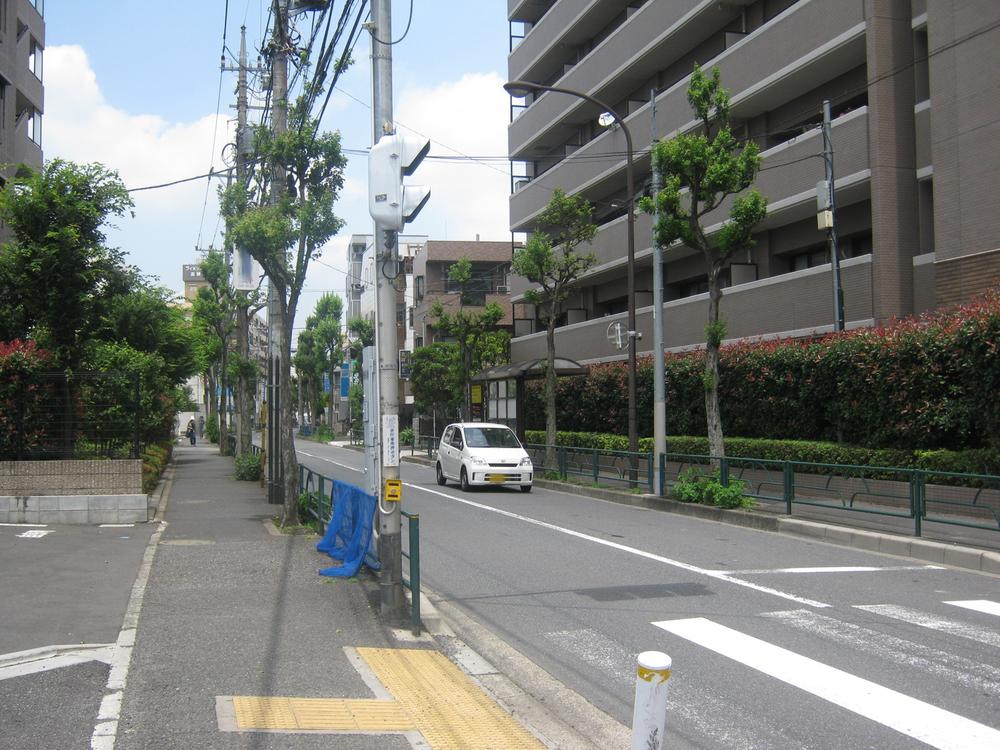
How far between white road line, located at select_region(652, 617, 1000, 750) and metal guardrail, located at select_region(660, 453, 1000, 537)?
4984 mm

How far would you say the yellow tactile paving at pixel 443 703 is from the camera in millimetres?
5148

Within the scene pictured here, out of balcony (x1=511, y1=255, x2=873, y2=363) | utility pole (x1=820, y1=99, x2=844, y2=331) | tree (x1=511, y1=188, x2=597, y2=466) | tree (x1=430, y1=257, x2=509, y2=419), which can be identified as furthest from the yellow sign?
tree (x1=430, y1=257, x2=509, y2=419)

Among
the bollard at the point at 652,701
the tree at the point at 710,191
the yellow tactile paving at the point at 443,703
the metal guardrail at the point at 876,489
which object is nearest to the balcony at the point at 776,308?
the tree at the point at 710,191

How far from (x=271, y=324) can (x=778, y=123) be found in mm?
15746

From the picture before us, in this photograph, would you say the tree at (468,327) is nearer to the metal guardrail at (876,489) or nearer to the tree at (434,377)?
the tree at (434,377)

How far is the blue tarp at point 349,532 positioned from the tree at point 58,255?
788 cm

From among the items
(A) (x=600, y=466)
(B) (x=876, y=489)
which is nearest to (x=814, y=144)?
(A) (x=600, y=466)

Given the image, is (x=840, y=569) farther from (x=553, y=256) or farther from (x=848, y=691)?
(x=553, y=256)

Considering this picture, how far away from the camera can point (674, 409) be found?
83.8ft

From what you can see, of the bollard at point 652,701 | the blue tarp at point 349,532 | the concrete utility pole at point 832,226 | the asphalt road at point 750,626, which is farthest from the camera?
the concrete utility pole at point 832,226

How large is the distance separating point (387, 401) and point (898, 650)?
15.3 feet

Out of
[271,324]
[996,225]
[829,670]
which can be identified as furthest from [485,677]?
[996,225]

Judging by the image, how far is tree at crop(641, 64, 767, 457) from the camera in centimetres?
1753

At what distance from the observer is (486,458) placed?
22.2 metres
